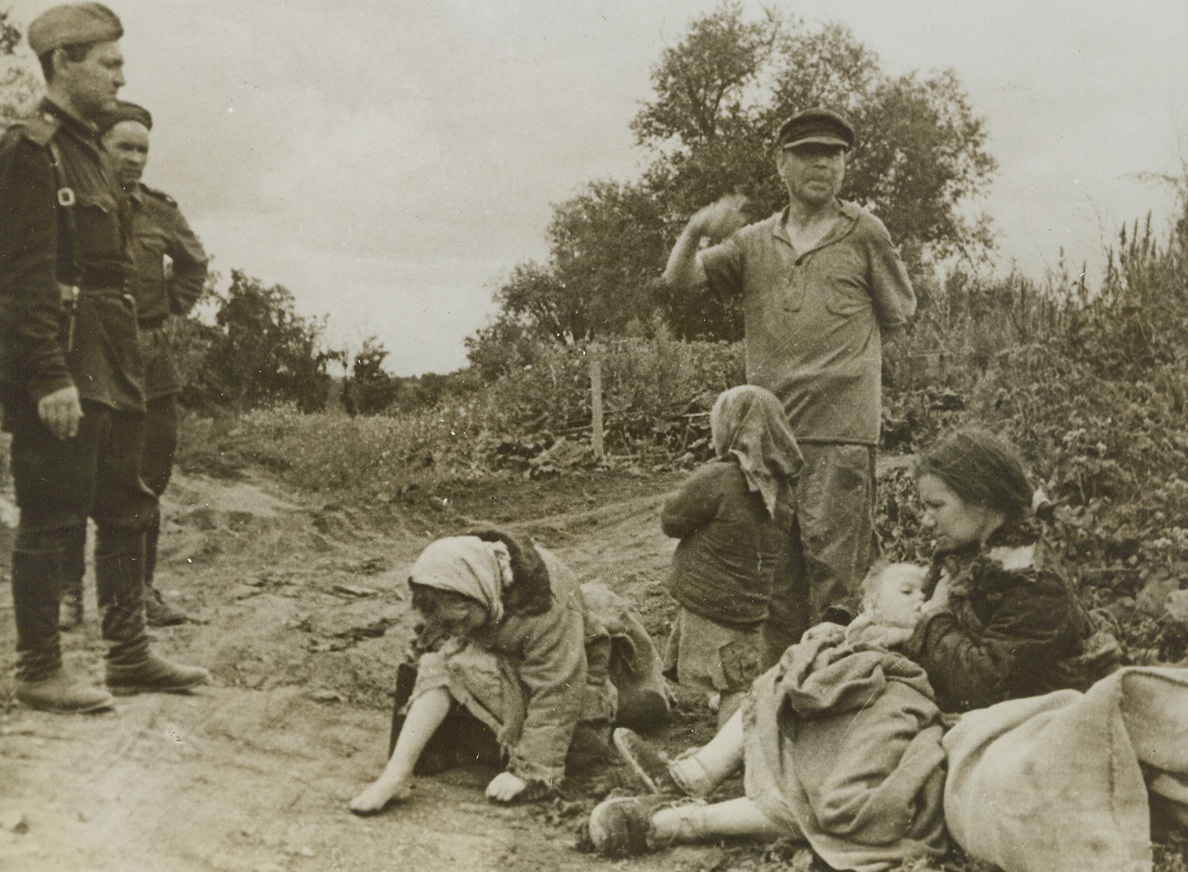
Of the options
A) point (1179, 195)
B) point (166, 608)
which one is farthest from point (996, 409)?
point (166, 608)

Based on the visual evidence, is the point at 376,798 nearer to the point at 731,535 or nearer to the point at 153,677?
the point at 153,677

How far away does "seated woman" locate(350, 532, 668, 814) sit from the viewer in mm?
3559

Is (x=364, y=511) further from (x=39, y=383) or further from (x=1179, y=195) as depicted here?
(x=1179, y=195)

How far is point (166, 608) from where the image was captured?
3771 mm

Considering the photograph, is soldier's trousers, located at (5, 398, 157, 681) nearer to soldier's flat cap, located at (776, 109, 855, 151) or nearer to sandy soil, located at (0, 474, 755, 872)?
sandy soil, located at (0, 474, 755, 872)

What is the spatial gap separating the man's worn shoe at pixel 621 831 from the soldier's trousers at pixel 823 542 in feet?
4.73

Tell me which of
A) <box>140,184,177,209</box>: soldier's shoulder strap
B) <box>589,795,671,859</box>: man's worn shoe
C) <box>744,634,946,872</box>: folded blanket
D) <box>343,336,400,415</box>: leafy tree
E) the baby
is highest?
<box>140,184,177,209</box>: soldier's shoulder strap

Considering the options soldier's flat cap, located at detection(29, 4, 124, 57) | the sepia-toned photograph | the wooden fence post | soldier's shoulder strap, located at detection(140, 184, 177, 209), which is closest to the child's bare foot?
the sepia-toned photograph

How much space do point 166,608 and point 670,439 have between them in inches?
197

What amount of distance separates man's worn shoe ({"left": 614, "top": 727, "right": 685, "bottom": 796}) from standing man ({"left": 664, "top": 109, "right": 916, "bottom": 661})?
113 centimetres

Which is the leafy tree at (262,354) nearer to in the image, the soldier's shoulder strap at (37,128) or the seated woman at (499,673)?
the soldier's shoulder strap at (37,128)

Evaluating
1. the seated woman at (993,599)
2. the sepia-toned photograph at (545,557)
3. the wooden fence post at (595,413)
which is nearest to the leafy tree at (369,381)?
the sepia-toned photograph at (545,557)

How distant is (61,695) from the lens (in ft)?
11.0

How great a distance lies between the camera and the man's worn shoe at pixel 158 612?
3664mm
